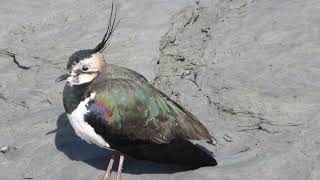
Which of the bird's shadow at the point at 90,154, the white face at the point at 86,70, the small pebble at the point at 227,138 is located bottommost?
the bird's shadow at the point at 90,154

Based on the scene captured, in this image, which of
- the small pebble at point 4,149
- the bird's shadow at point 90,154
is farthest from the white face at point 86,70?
the small pebble at point 4,149

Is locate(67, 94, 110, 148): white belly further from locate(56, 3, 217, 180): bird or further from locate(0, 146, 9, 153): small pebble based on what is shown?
locate(0, 146, 9, 153): small pebble

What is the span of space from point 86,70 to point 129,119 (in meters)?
0.72

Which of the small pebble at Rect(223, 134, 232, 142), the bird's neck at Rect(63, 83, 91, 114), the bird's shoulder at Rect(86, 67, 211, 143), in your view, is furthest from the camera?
the small pebble at Rect(223, 134, 232, 142)

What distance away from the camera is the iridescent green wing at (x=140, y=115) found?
7062 mm

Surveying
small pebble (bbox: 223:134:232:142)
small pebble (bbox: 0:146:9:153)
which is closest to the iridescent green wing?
small pebble (bbox: 223:134:232:142)

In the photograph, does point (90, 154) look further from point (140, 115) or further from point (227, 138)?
point (227, 138)

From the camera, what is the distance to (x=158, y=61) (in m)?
9.33

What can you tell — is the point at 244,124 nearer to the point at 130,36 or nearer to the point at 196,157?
the point at 196,157

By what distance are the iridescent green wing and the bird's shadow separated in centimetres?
45

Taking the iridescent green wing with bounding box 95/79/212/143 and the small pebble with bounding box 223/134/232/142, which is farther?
the small pebble with bounding box 223/134/232/142

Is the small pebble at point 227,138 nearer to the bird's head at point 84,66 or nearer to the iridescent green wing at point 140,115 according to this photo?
the iridescent green wing at point 140,115

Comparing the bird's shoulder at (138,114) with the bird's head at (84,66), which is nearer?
the bird's shoulder at (138,114)

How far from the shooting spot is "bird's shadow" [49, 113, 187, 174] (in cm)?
749
